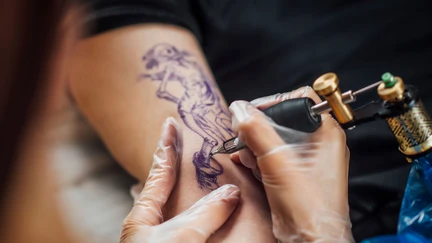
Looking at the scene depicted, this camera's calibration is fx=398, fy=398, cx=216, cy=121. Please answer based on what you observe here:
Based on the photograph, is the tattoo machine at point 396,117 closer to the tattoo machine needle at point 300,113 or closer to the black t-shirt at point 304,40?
the tattoo machine needle at point 300,113

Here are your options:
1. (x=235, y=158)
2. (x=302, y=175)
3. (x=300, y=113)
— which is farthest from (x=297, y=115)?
(x=235, y=158)

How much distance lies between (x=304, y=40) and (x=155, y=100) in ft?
1.45

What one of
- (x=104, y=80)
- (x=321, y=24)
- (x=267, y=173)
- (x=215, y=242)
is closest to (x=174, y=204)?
(x=215, y=242)

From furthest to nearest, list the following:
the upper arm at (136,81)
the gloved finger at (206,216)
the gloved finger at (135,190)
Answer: the gloved finger at (135,190)
the upper arm at (136,81)
the gloved finger at (206,216)

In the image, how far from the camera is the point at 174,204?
32.7 inches

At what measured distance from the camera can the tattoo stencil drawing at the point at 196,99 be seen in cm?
84

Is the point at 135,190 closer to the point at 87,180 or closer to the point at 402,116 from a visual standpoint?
the point at 87,180

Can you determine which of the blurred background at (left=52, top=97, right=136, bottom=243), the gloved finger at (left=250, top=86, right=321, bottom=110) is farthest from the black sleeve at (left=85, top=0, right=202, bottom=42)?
the gloved finger at (left=250, top=86, right=321, bottom=110)

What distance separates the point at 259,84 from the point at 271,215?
1.26 feet

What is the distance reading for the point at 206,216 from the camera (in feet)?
2.36

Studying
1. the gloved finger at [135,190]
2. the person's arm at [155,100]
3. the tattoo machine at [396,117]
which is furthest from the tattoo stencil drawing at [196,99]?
the gloved finger at [135,190]

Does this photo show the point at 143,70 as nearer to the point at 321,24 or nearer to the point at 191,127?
the point at 191,127

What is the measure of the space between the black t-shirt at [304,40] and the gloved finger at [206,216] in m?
0.29

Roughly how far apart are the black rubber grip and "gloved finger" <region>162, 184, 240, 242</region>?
A: 185 millimetres
